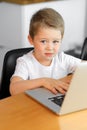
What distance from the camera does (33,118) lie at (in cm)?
116

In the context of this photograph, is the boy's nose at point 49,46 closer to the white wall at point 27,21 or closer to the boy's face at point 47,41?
the boy's face at point 47,41

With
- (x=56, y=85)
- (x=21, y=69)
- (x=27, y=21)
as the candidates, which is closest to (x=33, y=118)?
(x=56, y=85)

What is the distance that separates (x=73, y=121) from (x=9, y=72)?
685 millimetres

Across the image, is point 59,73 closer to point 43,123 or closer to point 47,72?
point 47,72

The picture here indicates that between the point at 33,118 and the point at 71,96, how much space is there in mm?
162

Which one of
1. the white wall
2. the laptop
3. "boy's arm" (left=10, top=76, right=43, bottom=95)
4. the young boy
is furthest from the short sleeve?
the white wall

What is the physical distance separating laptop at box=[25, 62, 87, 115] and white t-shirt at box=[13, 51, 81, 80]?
0.25 metres

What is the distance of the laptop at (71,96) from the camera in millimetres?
1057

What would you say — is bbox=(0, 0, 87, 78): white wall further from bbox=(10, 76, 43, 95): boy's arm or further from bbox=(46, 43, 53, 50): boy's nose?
bbox=(10, 76, 43, 95): boy's arm

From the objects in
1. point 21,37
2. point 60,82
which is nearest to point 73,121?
point 60,82

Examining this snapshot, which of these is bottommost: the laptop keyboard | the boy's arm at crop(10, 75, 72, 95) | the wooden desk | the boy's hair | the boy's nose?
the wooden desk

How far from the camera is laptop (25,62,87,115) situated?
41.6 inches

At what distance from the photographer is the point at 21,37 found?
3076 millimetres

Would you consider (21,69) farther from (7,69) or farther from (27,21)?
(27,21)
